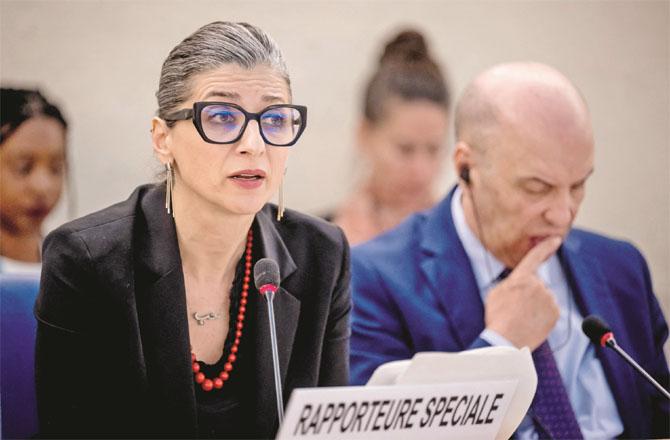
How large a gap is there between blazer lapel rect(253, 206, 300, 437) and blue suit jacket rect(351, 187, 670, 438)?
333 mm

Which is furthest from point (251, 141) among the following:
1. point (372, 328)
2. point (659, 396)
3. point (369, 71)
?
point (369, 71)

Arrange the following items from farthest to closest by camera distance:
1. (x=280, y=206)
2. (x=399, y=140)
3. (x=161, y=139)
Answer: (x=399, y=140) → (x=280, y=206) → (x=161, y=139)

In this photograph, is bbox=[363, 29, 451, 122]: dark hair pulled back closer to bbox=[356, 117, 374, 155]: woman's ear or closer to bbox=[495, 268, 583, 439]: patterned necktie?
bbox=[356, 117, 374, 155]: woman's ear

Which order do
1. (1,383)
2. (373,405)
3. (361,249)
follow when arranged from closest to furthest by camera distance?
(373,405), (1,383), (361,249)

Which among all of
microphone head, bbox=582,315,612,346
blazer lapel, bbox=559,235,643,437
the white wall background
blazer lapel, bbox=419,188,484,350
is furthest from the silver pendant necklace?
the white wall background

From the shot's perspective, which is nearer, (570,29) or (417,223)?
(417,223)

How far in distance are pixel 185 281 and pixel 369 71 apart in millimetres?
2139

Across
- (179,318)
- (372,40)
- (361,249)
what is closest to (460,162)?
(361,249)

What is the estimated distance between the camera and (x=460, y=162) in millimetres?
2098

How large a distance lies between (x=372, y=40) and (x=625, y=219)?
129 cm

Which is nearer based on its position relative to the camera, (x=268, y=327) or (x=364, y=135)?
(x=268, y=327)

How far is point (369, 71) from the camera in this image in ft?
11.6

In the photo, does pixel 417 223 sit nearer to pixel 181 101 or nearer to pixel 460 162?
pixel 460 162

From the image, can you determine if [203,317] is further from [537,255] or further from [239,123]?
[537,255]
